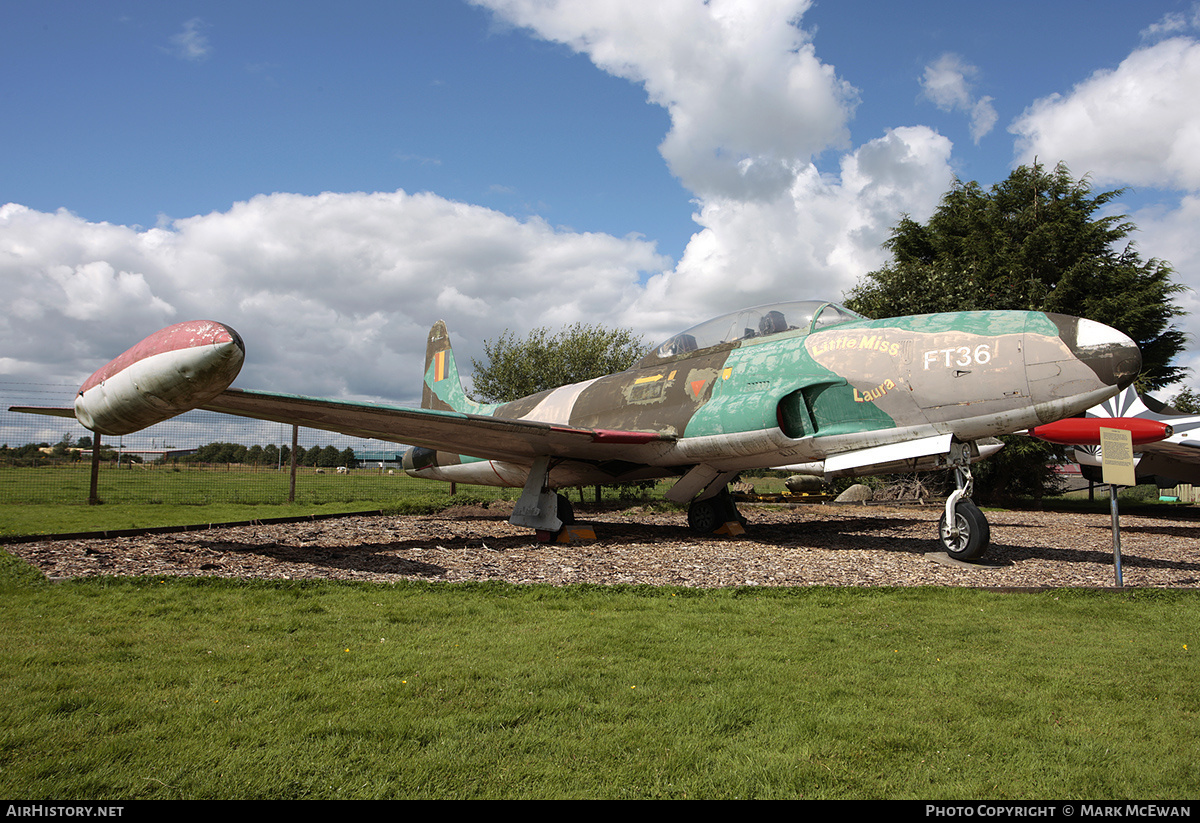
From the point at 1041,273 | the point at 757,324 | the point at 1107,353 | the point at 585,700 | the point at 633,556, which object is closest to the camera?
the point at 585,700

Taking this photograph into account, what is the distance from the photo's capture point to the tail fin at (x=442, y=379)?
15016mm

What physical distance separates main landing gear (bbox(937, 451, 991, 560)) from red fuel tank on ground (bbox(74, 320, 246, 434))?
293 inches

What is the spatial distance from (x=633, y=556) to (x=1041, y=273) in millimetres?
21111

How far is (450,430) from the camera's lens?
8.91 m

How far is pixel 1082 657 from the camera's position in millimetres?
3896

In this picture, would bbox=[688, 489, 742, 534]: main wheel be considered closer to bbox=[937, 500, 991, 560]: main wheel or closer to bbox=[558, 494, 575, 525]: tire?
bbox=[558, 494, 575, 525]: tire

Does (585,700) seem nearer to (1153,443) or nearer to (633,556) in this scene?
(633,556)

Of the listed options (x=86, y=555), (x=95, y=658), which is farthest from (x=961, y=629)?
(x=86, y=555)

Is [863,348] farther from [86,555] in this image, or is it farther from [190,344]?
[86,555]

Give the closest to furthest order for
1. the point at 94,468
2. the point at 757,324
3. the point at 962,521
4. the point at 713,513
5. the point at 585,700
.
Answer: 1. the point at 585,700
2. the point at 962,521
3. the point at 757,324
4. the point at 713,513
5. the point at 94,468

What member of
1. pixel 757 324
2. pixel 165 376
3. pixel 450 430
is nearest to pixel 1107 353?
pixel 757 324

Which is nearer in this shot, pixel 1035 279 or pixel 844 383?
pixel 844 383

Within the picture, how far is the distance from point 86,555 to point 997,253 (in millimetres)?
25906

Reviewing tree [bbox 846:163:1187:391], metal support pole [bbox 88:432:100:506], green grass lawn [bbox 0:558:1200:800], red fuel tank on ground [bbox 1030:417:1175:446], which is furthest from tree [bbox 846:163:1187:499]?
metal support pole [bbox 88:432:100:506]
